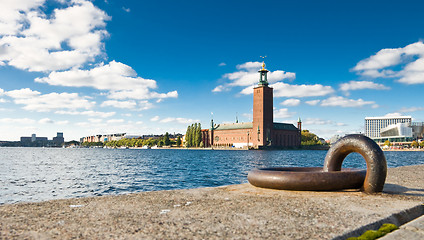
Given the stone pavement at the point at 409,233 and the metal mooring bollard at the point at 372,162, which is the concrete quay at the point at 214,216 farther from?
the metal mooring bollard at the point at 372,162

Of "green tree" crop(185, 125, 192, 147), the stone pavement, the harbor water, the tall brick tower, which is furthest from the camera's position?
"green tree" crop(185, 125, 192, 147)

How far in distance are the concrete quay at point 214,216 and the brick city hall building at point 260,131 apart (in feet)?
469

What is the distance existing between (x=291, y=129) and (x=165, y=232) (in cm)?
17035

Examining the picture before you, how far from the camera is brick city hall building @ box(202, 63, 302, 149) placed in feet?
495

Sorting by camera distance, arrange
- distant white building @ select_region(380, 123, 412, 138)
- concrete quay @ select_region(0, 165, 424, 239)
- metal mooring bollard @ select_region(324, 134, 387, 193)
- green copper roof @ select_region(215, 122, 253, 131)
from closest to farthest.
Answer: concrete quay @ select_region(0, 165, 424, 239) → metal mooring bollard @ select_region(324, 134, 387, 193) → green copper roof @ select_region(215, 122, 253, 131) → distant white building @ select_region(380, 123, 412, 138)

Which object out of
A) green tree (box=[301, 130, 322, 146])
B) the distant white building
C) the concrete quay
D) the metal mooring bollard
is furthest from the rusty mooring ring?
the distant white building

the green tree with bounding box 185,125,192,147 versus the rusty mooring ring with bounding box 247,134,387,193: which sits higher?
the green tree with bounding box 185,125,192,147

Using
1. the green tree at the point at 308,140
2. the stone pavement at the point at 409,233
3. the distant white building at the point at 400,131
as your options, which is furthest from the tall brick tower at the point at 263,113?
the stone pavement at the point at 409,233

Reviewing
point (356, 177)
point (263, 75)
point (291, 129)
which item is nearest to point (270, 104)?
A: point (263, 75)

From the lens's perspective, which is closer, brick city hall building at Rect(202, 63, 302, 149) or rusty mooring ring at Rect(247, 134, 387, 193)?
rusty mooring ring at Rect(247, 134, 387, 193)

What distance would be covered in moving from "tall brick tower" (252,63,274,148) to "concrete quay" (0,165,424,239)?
142 meters

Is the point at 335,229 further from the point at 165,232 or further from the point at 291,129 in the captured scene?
the point at 291,129

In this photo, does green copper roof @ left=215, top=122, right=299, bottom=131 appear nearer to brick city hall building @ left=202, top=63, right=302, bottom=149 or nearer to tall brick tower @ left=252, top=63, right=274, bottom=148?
brick city hall building @ left=202, top=63, right=302, bottom=149

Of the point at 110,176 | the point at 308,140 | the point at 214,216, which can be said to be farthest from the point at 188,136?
the point at 214,216
